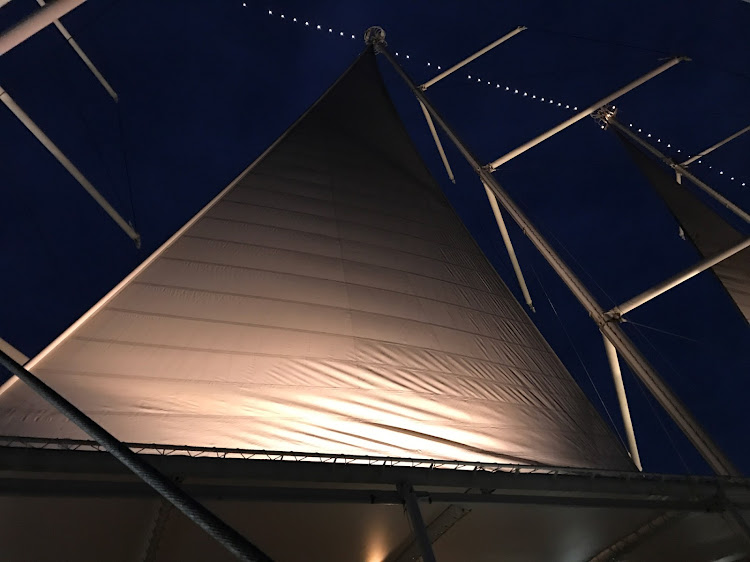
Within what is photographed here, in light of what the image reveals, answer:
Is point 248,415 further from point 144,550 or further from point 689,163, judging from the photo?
point 689,163

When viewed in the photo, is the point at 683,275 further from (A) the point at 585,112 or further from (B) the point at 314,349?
(B) the point at 314,349

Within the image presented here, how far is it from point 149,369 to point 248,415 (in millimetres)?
623

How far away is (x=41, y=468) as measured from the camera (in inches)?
89.1

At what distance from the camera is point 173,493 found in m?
1.25

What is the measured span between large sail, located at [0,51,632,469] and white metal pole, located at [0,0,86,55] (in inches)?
61.2

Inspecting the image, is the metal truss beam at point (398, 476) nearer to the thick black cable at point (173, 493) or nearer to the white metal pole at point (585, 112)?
the thick black cable at point (173, 493)

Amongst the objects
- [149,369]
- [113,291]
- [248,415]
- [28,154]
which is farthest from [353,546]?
[28,154]

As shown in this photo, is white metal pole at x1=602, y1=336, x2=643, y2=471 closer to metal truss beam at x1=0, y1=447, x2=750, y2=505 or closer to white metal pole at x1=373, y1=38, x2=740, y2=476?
white metal pole at x1=373, y1=38, x2=740, y2=476

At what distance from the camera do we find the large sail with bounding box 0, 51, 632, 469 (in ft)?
10.4

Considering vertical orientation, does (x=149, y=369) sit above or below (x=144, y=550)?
above

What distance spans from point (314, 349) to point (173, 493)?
2649mm

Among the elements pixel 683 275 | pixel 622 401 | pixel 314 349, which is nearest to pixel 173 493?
pixel 314 349

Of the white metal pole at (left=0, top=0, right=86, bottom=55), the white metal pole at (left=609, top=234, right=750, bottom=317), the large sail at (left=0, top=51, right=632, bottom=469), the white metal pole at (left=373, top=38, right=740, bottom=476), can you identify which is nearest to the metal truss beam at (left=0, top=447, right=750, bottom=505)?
the large sail at (left=0, top=51, right=632, bottom=469)

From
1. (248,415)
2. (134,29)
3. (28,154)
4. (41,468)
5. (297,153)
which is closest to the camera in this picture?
(41,468)
